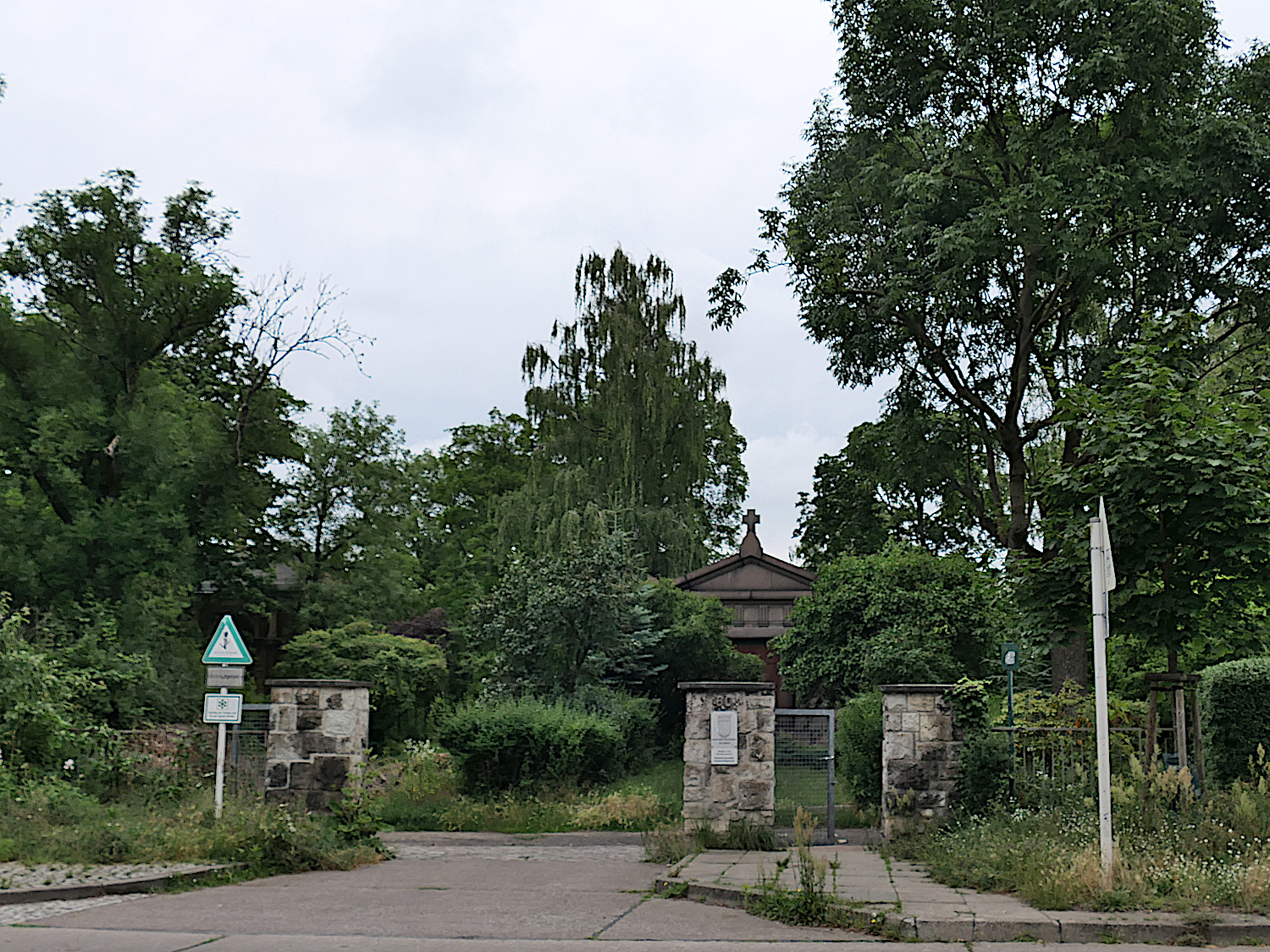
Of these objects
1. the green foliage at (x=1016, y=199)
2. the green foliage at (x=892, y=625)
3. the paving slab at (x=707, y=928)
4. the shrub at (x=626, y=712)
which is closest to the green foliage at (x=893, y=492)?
the green foliage at (x=1016, y=199)

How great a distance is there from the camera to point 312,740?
13273mm

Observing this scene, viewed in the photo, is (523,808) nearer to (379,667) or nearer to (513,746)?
(513,746)

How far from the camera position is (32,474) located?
813 inches

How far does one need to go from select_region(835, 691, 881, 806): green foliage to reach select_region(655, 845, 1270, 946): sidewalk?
611cm

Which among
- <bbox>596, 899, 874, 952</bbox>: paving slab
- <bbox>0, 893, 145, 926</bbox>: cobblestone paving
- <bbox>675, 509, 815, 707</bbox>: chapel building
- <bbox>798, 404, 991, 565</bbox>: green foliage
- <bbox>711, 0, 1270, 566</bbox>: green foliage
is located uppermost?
<bbox>711, 0, 1270, 566</bbox>: green foliage

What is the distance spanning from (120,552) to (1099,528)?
55.6 feet

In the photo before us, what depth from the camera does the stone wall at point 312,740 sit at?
13195 millimetres

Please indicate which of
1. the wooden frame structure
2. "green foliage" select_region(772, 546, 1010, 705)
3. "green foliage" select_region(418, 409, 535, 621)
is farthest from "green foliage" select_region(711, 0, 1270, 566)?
"green foliage" select_region(418, 409, 535, 621)

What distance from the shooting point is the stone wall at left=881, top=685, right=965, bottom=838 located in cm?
1308

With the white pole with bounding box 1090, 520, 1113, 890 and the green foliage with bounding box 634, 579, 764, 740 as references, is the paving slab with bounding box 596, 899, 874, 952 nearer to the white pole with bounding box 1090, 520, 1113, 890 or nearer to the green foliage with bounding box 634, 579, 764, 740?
the white pole with bounding box 1090, 520, 1113, 890

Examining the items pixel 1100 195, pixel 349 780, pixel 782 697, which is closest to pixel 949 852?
pixel 349 780

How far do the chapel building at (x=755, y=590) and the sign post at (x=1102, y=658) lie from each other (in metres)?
24.5

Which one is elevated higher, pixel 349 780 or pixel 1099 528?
pixel 1099 528

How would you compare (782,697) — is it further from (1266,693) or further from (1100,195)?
(1266,693)
